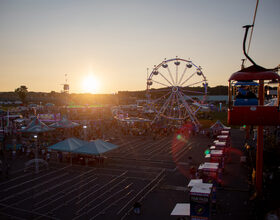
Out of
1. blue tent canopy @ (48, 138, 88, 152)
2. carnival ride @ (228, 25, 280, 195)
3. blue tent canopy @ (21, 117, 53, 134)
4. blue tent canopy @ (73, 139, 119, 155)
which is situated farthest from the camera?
blue tent canopy @ (21, 117, 53, 134)

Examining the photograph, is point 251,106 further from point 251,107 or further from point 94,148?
point 94,148

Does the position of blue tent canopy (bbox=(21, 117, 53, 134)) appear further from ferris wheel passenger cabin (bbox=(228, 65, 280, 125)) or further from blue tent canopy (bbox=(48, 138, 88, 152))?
ferris wheel passenger cabin (bbox=(228, 65, 280, 125))

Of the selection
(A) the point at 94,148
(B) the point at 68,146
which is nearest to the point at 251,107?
(A) the point at 94,148

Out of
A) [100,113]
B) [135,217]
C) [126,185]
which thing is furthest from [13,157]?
[100,113]

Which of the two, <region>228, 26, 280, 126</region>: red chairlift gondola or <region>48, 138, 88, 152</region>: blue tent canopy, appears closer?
<region>228, 26, 280, 126</region>: red chairlift gondola

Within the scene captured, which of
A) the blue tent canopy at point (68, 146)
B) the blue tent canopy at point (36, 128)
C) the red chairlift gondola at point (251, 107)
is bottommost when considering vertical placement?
the blue tent canopy at point (68, 146)

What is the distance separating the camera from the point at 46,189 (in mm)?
13719

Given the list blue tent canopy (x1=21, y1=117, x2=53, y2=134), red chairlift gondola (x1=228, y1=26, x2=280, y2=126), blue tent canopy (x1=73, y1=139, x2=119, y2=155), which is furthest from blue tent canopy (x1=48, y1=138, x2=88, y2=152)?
red chairlift gondola (x1=228, y1=26, x2=280, y2=126)

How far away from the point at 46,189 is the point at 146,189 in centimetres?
574

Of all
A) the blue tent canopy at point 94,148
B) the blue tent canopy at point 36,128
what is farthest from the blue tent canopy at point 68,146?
the blue tent canopy at point 36,128

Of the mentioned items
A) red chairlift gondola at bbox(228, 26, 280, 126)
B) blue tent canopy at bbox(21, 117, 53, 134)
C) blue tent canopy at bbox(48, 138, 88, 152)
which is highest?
red chairlift gondola at bbox(228, 26, 280, 126)

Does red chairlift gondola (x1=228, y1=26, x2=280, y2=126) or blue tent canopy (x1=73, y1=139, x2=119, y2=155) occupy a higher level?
red chairlift gondola (x1=228, y1=26, x2=280, y2=126)

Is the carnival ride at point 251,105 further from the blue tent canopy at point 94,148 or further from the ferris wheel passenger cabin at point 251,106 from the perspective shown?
the blue tent canopy at point 94,148

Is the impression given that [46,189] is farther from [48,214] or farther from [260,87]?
[260,87]
